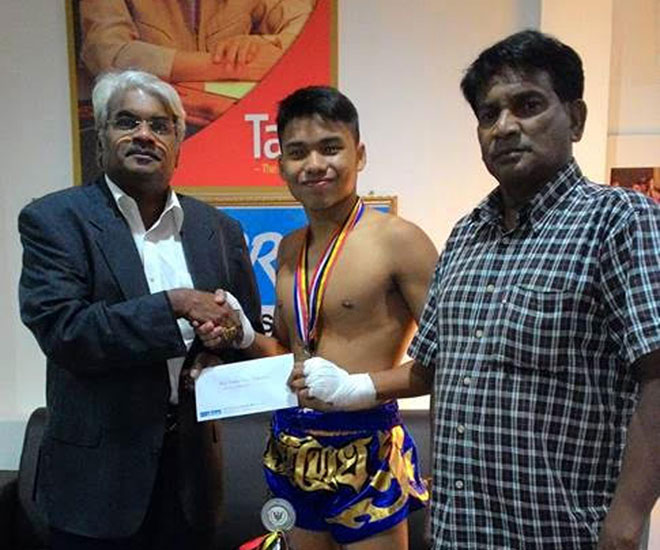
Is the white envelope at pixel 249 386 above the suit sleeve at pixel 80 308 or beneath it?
beneath

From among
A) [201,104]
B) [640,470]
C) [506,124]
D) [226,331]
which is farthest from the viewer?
[201,104]

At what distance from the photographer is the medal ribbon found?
162 centimetres

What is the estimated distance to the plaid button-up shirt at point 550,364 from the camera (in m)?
1.03

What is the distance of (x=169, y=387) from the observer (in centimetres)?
147

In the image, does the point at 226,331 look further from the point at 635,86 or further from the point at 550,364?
the point at 635,86

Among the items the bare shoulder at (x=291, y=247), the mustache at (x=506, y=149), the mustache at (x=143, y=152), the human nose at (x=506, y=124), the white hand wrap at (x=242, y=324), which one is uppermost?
the human nose at (x=506, y=124)

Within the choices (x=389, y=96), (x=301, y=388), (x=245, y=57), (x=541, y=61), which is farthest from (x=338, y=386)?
(x=245, y=57)

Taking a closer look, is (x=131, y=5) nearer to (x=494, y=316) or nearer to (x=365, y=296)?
(x=365, y=296)

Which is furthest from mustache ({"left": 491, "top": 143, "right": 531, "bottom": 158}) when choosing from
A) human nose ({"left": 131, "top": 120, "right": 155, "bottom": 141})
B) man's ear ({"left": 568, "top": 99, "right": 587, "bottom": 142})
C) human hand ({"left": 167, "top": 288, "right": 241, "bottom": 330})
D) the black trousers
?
the black trousers

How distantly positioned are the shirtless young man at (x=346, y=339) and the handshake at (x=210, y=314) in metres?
0.20

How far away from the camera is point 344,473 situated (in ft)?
5.08

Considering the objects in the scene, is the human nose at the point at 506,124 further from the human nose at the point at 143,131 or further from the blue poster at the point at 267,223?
the blue poster at the point at 267,223

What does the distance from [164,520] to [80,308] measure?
556mm

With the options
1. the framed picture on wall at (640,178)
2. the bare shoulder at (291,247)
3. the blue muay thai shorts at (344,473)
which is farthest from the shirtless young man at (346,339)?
the framed picture on wall at (640,178)
